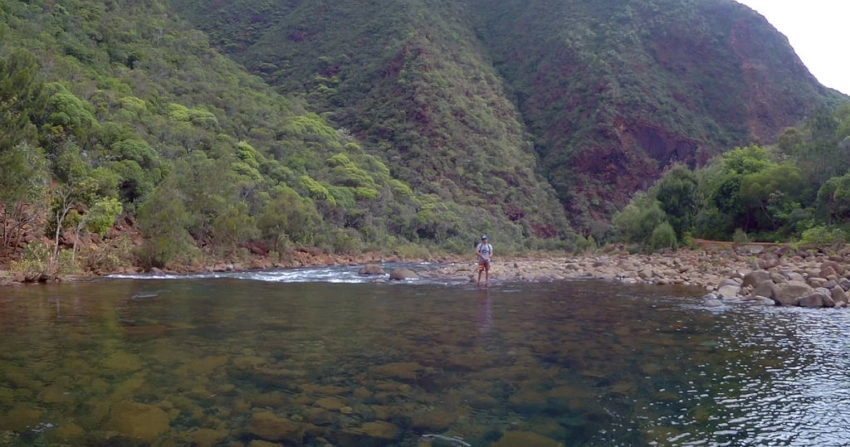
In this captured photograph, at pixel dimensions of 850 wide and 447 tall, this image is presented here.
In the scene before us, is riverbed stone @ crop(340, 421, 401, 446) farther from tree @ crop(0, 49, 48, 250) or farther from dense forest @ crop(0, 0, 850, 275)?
tree @ crop(0, 49, 48, 250)

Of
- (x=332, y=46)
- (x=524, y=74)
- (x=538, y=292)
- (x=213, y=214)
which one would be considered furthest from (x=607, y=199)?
(x=538, y=292)

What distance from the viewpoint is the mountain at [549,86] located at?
245 feet

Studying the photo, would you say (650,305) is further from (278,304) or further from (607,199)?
(607,199)

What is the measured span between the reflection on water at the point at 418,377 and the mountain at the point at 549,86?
58159 millimetres

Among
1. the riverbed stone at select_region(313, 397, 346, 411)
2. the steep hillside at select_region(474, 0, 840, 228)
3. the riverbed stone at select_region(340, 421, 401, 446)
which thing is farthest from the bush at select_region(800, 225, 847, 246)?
the steep hillside at select_region(474, 0, 840, 228)

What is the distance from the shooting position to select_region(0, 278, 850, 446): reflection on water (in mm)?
4996

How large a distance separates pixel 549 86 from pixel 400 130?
3063cm

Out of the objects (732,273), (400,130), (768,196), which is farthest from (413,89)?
Answer: (732,273)

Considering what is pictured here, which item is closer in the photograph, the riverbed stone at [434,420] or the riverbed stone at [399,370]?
the riverbed stone at [434,420]

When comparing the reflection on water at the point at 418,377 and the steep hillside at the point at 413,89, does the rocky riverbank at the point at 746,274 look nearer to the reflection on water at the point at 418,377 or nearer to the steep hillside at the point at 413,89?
the reflection on water at the point at 418,377

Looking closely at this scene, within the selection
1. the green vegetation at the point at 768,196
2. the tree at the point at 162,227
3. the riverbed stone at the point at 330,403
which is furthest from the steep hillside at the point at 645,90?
the riverbed stone at the point at 330,403

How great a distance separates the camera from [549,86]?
297ft

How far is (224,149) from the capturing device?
4212cm

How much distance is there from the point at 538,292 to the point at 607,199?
2696 inches
